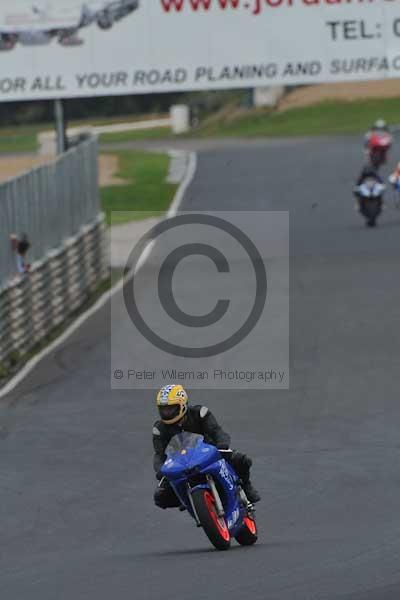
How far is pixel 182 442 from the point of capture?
35.2 feet

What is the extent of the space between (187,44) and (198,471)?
1800cm

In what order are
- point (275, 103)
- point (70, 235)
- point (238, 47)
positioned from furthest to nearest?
point (275, 103) < point (70, 235) < point (238, 47)

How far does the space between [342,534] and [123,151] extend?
163 feet

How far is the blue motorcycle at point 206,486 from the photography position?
10.4 metres

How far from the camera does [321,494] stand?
44.8ft

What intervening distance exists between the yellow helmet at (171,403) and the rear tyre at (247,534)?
3.14 ft

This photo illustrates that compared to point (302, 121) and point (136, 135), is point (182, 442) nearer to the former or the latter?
point (302, 121)

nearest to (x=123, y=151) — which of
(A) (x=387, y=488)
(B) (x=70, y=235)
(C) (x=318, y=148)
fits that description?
(C) (x=318, y=148)

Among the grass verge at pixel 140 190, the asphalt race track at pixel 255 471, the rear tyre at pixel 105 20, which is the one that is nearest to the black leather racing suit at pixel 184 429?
the asphalt race track at pixel 255 471

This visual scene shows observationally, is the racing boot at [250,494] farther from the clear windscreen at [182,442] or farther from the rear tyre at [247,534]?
the clear windscreen at [182,442]

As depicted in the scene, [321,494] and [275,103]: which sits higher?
[321,494]

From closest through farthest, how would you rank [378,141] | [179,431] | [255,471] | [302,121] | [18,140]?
[179,431] → [255,471] → [378,141] → [302,121] → [18,140]

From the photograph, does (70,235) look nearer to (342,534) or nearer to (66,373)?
(66,373)

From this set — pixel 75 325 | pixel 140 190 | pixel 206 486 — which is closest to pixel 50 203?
pixel 75 325
